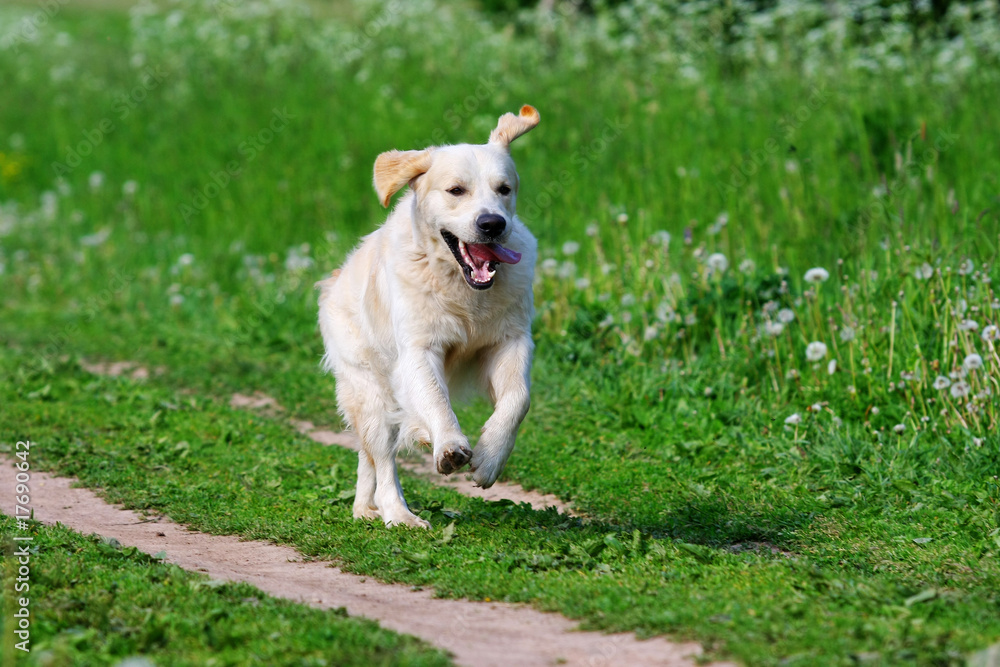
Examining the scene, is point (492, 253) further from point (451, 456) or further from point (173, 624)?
point (173, 624)

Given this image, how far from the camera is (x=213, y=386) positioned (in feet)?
28.0

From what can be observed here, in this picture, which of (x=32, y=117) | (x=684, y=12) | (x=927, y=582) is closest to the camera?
(x=927, y=582)

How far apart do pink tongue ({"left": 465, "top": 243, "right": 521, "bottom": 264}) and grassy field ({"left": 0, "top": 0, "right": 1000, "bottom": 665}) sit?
4.21ft

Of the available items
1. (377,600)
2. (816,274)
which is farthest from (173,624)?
(816,274)

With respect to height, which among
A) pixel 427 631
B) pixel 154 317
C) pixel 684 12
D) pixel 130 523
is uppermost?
pixel 684 12

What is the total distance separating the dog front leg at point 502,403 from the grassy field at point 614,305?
1.25ft

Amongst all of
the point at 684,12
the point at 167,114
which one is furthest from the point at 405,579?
the point at 167,114

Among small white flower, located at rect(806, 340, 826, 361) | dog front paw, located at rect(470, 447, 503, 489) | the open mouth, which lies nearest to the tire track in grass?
dog front paw, located at rect(470, 447, 503, 489)

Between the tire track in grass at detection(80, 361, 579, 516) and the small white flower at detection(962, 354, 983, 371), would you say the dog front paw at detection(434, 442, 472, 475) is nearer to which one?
the tire track in grass at detection(80, 361, 579, 516)

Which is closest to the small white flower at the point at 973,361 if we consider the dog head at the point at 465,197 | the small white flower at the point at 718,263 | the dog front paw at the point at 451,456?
the small white flower at the point at 718,263

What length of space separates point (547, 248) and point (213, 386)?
318cm

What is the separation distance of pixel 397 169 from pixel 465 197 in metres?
0.47

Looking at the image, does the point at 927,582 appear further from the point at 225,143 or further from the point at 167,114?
the point at 167,114

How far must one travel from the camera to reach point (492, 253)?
16.6 feet
